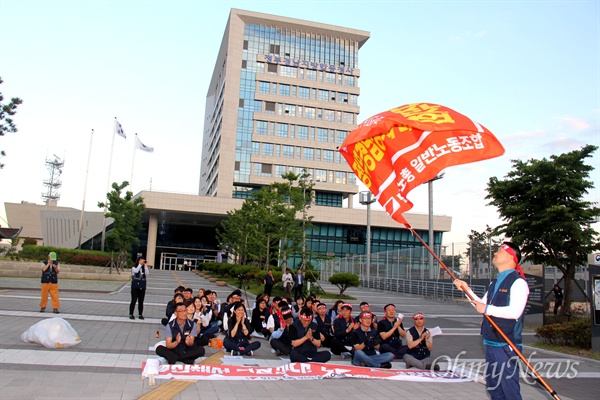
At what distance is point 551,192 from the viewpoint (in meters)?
17.2

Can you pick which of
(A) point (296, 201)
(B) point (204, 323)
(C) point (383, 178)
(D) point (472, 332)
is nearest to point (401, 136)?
(C) point (383, 178)

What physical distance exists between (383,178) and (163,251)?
7841cm

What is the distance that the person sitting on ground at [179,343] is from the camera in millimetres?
8352

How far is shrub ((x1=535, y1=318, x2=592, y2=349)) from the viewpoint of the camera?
12.2 m

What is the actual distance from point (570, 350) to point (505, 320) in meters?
8.94

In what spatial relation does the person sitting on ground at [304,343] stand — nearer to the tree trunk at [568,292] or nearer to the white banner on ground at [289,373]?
the white banner on ground at [289,373]

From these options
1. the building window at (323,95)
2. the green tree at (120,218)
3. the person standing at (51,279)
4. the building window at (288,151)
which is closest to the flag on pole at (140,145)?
the green tree at (120,218)

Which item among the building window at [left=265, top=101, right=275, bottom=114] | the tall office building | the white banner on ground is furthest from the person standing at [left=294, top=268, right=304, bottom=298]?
the building window at [left=265, top=101, right=275, bottom=114]

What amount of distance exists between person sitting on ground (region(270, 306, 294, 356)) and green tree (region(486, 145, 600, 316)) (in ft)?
34.7

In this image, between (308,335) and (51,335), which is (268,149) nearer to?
(51,335)

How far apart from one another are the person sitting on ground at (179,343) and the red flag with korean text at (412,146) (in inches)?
161

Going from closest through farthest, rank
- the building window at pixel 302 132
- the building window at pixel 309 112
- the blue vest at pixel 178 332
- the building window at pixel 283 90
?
1. the blue vest at pixel 178 332
2. the building window at pixel 302 132
3. the building window at pixel 283 90
4. the building window at pixel 309 112

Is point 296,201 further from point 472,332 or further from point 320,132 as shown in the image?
point 320,132

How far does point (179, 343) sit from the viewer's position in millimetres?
8516
